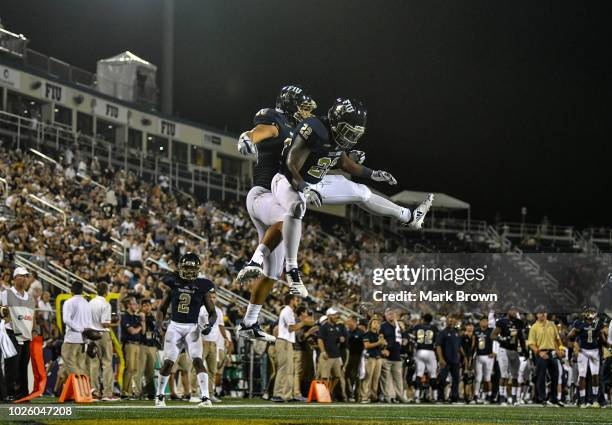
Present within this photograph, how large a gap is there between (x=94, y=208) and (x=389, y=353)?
10.7 m

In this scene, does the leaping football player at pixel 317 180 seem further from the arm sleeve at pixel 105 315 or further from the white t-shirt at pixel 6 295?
the arm sleeve at pixel 105 315

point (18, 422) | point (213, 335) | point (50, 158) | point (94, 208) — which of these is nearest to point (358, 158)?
point (18, 422)

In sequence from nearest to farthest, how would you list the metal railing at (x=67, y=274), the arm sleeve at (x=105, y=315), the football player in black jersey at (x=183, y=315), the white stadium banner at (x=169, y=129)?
the football player in black jersey at (x=183, y=315) < the arm sleeve at (x=105, y=315) < the metal railing at (x=67, y=274) < the white stadium banner at (x=169, y=129)

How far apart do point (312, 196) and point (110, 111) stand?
33.7 metres

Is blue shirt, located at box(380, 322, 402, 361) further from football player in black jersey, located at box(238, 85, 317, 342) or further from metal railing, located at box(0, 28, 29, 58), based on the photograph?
metal railing, located at box(0, 28, 29, 58)

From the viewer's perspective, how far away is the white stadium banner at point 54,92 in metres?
38.2

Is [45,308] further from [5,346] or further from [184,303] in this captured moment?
[184,303]

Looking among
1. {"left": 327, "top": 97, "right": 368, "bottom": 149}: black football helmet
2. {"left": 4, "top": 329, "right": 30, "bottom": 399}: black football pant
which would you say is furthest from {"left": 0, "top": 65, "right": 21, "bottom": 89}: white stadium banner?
{"left": 327, "top": 97, "right": 368, "bottom": 149}: black football helmet

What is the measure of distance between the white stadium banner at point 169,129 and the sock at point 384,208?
3581 cm

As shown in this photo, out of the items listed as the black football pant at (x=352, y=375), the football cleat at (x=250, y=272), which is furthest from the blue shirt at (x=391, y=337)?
the football cleat at (x=250, y=272)

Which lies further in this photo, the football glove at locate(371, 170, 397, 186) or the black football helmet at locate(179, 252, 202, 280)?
the black football helmet at locate(179, 252, 202, 280)

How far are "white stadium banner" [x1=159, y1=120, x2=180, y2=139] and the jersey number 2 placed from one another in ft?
97.6

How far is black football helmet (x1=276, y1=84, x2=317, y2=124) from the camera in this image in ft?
31.6

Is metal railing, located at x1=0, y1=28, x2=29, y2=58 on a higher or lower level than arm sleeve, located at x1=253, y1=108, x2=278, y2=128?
higher
